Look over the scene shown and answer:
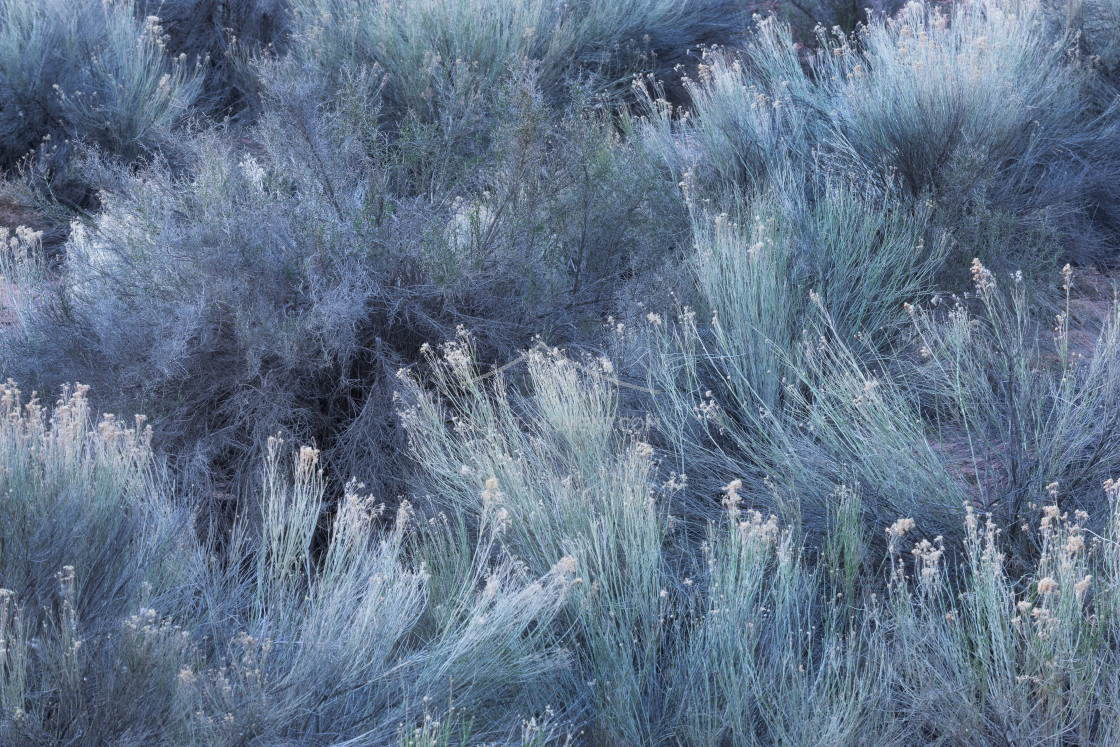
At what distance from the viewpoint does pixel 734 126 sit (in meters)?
5.92

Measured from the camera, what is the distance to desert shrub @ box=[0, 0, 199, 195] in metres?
6.57

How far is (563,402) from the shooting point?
358 cm

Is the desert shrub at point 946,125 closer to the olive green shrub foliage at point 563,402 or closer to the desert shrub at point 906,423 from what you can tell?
the olive green shrub foliage at point 563,402

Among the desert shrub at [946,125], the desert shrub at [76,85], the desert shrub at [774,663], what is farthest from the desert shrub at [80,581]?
the desert shrub at [76,85]

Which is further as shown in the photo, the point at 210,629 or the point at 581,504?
the point at 581,504

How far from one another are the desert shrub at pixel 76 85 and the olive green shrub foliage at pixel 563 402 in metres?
0.04

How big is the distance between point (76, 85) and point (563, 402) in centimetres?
526

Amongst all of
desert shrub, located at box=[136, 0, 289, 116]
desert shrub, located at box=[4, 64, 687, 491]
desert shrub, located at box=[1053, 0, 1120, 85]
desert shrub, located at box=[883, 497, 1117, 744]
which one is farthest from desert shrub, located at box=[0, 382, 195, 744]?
desert shrub, located at box=[1053, 0, 1120, 85]

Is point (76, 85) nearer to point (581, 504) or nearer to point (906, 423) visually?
point (581, 504)

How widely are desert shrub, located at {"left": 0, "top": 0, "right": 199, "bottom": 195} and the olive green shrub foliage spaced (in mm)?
37

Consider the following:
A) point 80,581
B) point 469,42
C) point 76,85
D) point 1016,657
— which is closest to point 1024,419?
point 1016,657

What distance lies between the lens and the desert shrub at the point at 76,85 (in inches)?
259

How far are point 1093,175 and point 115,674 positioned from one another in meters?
5.95

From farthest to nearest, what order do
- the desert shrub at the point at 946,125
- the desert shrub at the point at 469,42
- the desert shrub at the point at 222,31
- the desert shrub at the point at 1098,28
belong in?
1. the desert shrub at the point at 222,31
2. the desert shrub at the point at 1098,28
3. the desert shrub at the point at 469,42
4. the desert shrub at the point at 946,125
